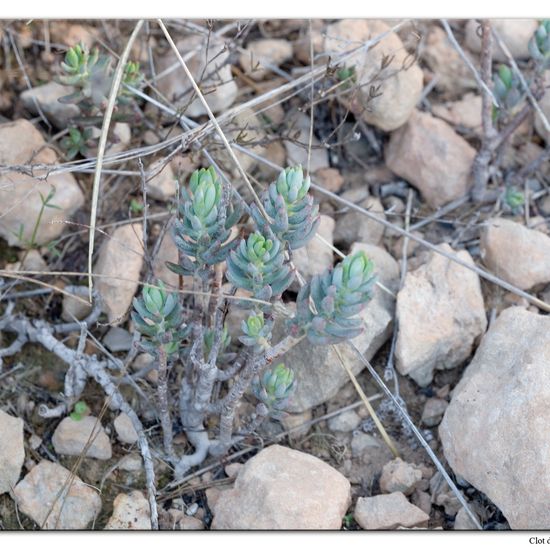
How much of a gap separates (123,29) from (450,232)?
133 cm

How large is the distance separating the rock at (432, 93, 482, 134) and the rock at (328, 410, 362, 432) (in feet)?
3.87

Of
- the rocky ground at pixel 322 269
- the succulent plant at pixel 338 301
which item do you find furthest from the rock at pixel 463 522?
the succulent plant at pixel 338 301

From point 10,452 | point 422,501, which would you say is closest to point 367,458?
point 422,501

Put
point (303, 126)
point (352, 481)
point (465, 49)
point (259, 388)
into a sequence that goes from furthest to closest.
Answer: point (465, 49)
point (303, 126)
point (352, 481)
point (259, 388)

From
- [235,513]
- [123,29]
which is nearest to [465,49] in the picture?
[123,29]

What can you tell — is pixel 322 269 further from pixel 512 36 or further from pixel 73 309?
pixel 512 36

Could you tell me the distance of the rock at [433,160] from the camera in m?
2.85

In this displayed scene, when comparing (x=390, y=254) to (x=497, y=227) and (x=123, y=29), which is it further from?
(x=123, y=29)

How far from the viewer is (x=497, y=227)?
262cm

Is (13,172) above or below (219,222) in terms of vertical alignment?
below

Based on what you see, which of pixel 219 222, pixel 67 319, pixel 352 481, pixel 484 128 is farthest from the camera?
pixel 484 128

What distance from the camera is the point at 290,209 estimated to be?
1.95 metres

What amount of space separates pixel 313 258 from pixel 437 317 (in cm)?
40

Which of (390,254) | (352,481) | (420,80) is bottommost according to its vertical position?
(352,481)
